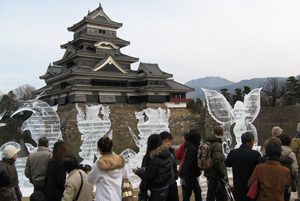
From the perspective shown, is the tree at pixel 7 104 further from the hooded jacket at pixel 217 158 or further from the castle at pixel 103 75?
the hooded jacket at pixel 217 158

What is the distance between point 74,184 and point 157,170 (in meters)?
1.01

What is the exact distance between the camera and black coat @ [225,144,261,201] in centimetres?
361

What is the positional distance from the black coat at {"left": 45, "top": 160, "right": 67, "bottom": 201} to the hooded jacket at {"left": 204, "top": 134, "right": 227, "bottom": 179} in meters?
2.14

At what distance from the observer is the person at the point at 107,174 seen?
120 inches

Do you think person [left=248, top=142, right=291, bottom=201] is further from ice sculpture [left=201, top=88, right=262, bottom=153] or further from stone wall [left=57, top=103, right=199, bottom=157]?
stone wall [left=57, top=103, right=199, bottom=157]

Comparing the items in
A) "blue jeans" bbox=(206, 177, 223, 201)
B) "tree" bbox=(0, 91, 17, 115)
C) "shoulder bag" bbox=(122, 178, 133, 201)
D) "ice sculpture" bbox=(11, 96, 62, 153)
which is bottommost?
"blue jeans" bbox=(206, 177, 223, 201)

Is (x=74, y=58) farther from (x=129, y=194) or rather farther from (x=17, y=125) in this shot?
(x=129, y=194)

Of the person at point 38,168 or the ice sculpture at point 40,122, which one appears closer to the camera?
the person at point 38,168

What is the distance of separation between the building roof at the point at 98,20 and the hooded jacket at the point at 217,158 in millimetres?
27891

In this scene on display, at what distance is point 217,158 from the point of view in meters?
4.00

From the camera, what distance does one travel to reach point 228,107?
777 cm

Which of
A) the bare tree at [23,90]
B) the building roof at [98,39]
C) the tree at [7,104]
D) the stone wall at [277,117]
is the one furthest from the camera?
the bare tree at [23,90]

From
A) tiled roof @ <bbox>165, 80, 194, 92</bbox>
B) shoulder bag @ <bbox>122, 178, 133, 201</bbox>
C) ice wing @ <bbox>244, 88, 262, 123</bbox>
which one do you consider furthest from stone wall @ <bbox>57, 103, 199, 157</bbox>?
shoulder bag @ <bbox>122, 178, 133, 201</bbox>

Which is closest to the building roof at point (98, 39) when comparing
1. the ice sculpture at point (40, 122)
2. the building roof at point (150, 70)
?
the building roof at point (150, 70)
